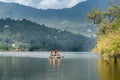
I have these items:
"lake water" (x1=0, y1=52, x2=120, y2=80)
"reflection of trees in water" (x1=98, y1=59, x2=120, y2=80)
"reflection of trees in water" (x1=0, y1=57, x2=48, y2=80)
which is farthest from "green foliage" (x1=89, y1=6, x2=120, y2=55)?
"reflection of trees in water" (x1=0, y1=57, x2=48, y2=80)

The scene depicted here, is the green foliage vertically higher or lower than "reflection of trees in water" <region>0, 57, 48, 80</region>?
higher

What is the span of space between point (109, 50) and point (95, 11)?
119ft

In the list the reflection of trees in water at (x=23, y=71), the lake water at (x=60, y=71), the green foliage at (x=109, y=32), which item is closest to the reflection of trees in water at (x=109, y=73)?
the lake water at (x=60, y=71)

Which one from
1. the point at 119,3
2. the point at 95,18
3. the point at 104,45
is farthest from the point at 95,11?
the point at 104,45

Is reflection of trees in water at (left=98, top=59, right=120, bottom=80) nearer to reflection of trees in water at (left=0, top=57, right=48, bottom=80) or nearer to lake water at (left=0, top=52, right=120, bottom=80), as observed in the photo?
lake water at (left=0, top=52, right=120, bottom=80)

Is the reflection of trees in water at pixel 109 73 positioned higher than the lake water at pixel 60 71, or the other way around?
the reflection of trees in water at pixel 109 73

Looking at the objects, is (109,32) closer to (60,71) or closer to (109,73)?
(60,71)

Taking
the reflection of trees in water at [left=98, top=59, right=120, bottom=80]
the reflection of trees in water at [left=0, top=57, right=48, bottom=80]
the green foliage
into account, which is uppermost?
the green foliage

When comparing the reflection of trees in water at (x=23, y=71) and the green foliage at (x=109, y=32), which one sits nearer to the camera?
the reflection of trees in water at (x=23, y=71)

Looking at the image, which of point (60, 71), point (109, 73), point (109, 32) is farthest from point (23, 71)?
point (109, 32)

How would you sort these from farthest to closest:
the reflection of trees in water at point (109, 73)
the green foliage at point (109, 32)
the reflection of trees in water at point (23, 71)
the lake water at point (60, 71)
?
the green foliage at point (109, 32), the reflection of trees in water at point (23, 71), the lake water at point (60, 71), the reflection of trees in water at point (109, 73)

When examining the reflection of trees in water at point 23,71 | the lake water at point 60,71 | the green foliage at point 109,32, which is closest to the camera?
the lake water at point 60,71

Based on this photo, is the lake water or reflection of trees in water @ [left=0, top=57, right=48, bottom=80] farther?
reflection of trees in water @ [left=0, top=57, right=48, bottom=80]

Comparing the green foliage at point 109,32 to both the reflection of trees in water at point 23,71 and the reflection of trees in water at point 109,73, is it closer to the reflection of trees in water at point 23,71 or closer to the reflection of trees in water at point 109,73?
the reflection of trees in water at point 109,73
